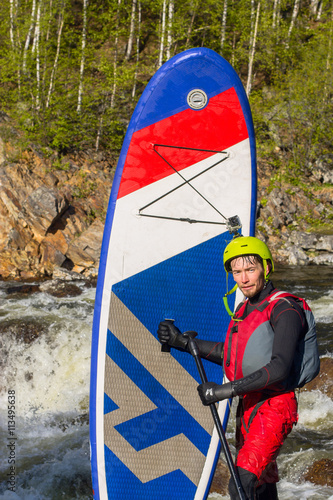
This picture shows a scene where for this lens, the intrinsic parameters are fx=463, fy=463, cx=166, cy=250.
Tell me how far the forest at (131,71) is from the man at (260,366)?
11197 millimetres

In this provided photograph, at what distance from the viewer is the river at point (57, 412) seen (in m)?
3.96

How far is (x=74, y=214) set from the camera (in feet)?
35.8

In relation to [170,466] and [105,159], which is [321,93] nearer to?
[105,159]

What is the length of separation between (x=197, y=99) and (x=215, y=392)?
193 cm

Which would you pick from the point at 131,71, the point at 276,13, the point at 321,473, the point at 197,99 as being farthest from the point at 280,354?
the point at 276,13

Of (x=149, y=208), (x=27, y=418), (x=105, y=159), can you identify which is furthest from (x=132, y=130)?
(x=105, y=159)

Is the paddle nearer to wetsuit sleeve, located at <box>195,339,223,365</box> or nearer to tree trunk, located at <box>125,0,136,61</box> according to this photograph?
wetsuit sleeve, located at <box>195,339,223,365</box>

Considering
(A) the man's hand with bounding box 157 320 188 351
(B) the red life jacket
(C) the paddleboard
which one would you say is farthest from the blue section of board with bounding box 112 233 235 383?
(B) the red life jacket

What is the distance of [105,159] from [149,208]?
11176 millimetres

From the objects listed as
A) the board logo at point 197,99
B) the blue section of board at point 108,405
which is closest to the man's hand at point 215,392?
the blue section of board at point 108,405

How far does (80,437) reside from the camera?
466 cm

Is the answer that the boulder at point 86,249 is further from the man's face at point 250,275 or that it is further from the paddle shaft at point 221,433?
the man's face at point 250,275

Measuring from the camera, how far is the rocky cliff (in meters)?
10.0

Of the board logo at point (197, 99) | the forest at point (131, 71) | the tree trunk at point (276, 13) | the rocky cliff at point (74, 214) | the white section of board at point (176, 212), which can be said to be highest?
the tree trunk at point (276, 13)
